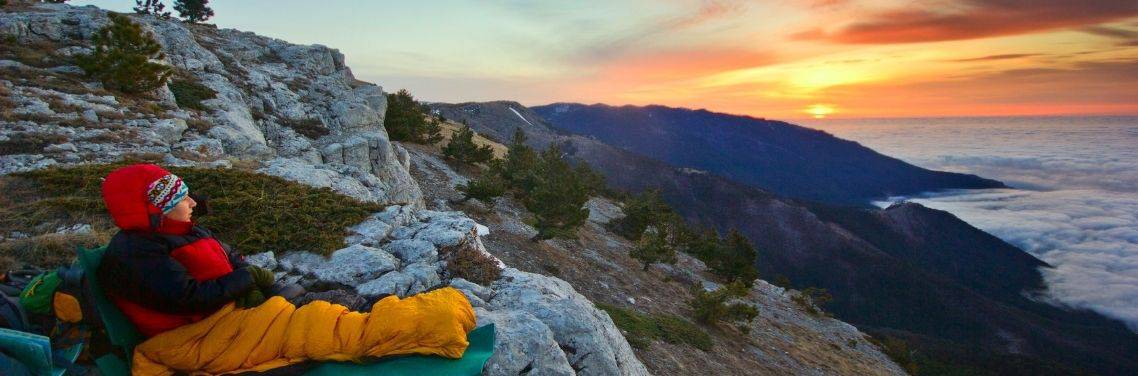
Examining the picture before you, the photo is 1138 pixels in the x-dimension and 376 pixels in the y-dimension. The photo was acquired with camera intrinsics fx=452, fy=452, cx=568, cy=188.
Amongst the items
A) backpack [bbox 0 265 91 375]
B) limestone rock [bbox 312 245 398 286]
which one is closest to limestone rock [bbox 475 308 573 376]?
limestone rock [bbox 312 245 398 286]

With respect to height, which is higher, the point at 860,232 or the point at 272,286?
the point at 272,286

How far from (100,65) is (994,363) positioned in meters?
124

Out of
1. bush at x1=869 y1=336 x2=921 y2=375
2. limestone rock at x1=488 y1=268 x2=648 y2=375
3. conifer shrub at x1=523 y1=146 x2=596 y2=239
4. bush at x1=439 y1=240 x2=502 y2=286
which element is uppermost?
bush at x1=439 y1=240 x2=502 y2=286

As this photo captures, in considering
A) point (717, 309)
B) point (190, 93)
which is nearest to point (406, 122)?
point (190, 93)

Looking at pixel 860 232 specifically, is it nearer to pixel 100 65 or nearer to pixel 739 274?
pixel 739 274

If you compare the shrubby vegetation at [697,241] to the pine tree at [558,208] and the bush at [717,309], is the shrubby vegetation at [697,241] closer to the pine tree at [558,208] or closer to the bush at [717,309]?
the bush at [717,309]

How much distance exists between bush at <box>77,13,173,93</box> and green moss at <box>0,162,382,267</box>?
26.8 feet

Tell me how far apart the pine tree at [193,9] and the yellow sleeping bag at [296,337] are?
6080 centimetres

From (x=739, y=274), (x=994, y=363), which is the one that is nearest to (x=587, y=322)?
(x=739, y=274)

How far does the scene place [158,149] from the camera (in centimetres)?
1241

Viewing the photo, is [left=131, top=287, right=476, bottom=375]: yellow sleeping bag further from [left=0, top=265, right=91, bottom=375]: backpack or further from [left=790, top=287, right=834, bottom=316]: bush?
[left=790, top=287, right=834, bottom=316]: bush

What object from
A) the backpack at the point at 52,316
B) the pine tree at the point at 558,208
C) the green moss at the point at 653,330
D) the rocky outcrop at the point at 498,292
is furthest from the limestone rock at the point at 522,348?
the pine tree at the point at 558,208

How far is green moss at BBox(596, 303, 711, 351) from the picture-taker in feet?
48.7

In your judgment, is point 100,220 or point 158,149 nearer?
point 100,220
